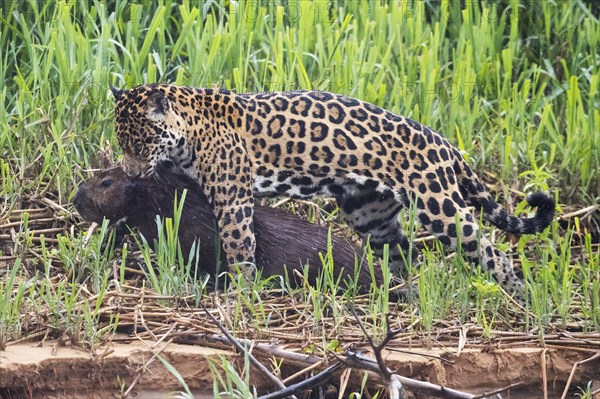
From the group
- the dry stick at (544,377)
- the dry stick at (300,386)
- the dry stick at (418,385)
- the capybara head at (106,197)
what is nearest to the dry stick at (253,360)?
the dry stick at (300,386)

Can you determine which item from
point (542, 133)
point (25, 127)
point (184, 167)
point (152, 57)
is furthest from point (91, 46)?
point (542, 133)

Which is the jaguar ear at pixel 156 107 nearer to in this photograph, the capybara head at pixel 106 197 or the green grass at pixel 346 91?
the capybara head at pixel 106 197

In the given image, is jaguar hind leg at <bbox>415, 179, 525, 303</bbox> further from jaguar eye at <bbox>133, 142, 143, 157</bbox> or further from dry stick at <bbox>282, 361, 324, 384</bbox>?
jaguar eye at <bbox>133, 142, 143, 157</bbox>

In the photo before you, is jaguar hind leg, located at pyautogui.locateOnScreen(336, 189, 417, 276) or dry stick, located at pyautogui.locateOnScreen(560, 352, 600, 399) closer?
dry stick, located at pyautogui.locateOnScreen(560, 352, 600, 399)

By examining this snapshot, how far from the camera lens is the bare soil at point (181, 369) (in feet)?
18.3

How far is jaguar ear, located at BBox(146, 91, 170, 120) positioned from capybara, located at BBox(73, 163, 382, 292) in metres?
0.39

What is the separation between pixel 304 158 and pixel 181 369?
1.65m

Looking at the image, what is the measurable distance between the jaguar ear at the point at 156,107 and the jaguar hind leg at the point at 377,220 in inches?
45.4

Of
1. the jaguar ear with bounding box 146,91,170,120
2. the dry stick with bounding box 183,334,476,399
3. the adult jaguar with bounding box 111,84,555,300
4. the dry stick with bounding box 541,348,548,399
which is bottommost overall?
the dry stick with bounding box 541,348,548,399

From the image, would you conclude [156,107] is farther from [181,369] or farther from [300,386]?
[300,386]

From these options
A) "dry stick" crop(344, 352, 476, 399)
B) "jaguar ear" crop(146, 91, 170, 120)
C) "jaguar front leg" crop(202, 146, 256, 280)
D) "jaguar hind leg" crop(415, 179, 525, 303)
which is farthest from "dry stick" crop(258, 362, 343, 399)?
"jaguar ear" crop(146, 91, 170, 120)

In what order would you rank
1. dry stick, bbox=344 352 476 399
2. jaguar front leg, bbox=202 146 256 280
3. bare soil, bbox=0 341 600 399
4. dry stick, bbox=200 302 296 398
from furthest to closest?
jaguar front leg, bbox=202 146 256 280 → bare soil, bbox=0 341 600 399 → dry stick, bbox=200 302 296 398 → dry stick, bbox=344 352 476 399

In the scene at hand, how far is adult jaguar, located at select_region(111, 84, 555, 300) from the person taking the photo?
6750mm

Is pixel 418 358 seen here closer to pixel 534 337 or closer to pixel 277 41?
pixel 534 337
